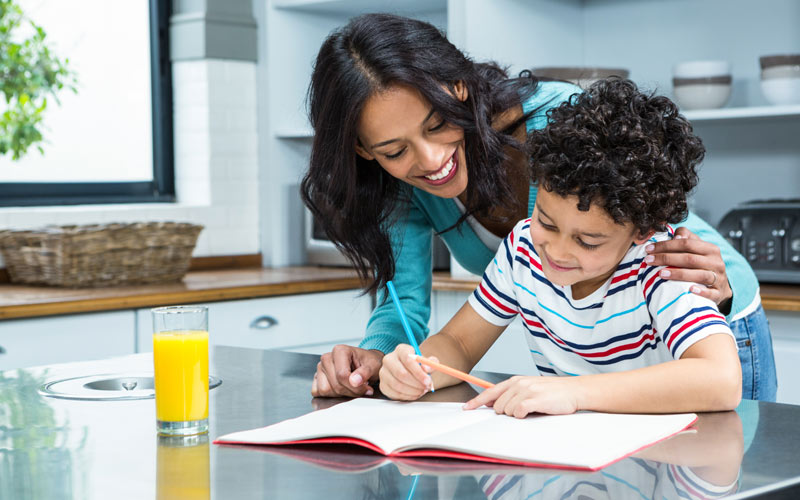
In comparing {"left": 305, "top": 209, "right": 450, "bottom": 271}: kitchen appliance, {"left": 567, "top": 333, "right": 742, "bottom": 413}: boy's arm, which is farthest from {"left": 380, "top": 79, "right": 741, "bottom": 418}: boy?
{"left": 305, "top": 209, "right": 450, "bottom": 271}: kitchen appliance

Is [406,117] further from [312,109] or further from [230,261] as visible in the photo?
[230,261]

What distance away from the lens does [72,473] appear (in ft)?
3.44

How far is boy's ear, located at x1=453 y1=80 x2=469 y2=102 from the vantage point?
1.71m

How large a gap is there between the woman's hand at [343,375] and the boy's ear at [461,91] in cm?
48

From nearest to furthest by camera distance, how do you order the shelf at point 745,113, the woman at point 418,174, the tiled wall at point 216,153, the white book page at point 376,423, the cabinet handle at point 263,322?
the white book page at point 376,423, the woman at point 418,174, the shelf at point 745,113, the cabinet handle at point 263,322, the tiled wall at point 216,153

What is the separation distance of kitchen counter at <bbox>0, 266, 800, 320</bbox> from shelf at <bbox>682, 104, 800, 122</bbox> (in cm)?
52

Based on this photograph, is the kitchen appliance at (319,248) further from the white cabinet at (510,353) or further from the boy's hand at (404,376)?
the boy's hand at (404,376)

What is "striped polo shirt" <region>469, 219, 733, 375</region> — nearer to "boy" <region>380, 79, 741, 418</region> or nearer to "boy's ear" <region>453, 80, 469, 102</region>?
"boy" <region>380, 79, 741, 418</region>

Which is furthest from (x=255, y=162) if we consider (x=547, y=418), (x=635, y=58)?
(x=547, y=418)

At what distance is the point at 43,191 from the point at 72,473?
9.34 ft

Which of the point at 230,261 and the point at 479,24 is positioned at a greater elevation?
the point at 479,24

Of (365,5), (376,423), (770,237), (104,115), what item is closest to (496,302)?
(376,423)

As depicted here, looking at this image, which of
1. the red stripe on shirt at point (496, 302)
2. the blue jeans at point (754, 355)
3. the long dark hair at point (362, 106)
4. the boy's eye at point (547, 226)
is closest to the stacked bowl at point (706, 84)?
the long dark hair at point (362, 106)

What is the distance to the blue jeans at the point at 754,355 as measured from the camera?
168 cm
